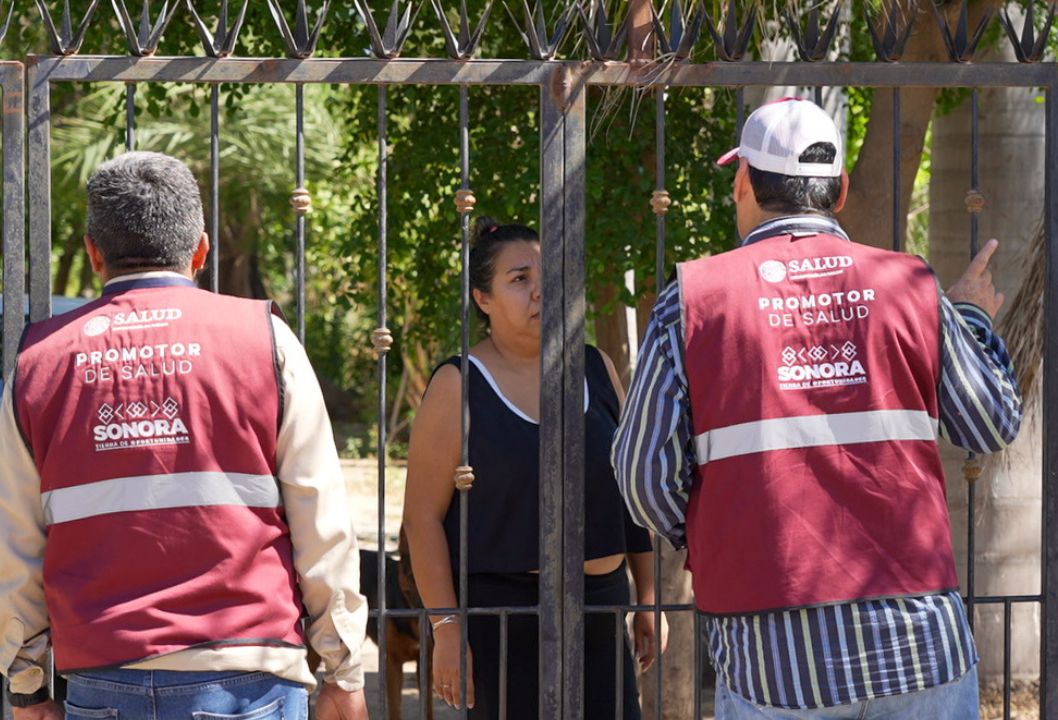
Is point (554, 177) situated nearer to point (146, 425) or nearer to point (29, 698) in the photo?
point (146, 425)

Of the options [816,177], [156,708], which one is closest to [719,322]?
[816,177]

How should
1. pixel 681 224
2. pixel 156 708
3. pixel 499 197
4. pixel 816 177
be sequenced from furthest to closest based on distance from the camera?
pixel 499 197, pixel 681 224, pixel 816 177, pixel 156 708

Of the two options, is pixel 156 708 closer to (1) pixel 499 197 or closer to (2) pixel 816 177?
(2) pixel 816 177

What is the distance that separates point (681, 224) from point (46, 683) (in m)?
3.28

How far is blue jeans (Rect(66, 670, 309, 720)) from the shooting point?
2496 millimetres

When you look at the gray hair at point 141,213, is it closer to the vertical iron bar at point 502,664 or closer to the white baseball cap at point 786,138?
the white baseball cap at point 786,138

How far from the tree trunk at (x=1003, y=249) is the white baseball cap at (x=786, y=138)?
4.33m

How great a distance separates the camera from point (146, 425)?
252 centimetres

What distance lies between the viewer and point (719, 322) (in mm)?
2564

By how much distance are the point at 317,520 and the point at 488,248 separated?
1.26 meters

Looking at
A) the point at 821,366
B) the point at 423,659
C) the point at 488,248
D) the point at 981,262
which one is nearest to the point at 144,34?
the point at 488,248

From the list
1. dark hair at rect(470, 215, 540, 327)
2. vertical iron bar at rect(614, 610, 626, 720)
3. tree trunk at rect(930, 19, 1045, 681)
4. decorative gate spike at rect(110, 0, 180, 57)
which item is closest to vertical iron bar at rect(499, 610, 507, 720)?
vertical iron bar at rect(614, 610, 626, 720)

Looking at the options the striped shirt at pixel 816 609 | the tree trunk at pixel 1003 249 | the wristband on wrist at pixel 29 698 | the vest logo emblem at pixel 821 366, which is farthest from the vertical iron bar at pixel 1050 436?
the tree trunk at pixel 1003 249

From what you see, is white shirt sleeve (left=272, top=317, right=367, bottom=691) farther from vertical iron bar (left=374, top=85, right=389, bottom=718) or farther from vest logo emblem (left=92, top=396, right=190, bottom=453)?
vertical iron bar (left=374, top=85, right=389, bottom=718)
